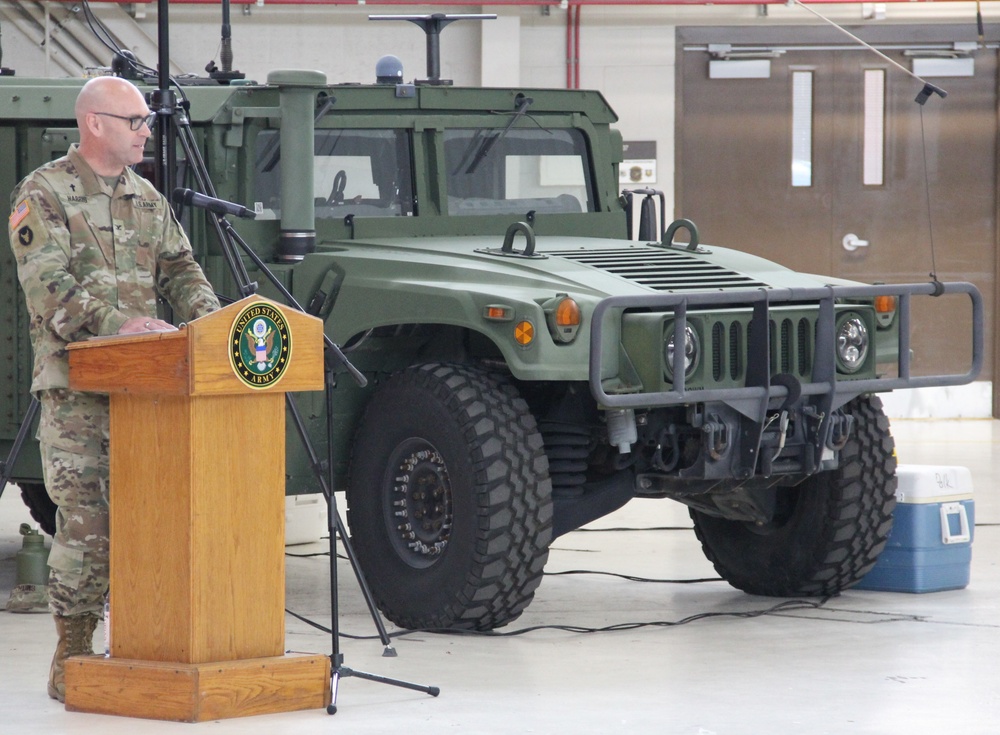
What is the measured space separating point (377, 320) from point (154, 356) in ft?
5.18

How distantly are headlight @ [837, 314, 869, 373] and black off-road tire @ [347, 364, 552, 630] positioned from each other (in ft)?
3.30

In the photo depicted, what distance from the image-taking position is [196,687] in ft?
13.1

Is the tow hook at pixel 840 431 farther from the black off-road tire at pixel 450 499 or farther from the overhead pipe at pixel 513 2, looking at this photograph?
the overhead pipe at pixel 513 2

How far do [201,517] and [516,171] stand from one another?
269cm

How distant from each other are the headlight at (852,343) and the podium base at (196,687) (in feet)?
6.81

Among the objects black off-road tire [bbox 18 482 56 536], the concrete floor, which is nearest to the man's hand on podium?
the concrete floor

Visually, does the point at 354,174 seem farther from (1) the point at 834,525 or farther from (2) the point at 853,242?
(2) the point at 853,242

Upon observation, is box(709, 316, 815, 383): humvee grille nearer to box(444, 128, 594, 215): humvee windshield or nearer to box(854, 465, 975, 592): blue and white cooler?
box(854, 465, 975, 592): blue and white cooler

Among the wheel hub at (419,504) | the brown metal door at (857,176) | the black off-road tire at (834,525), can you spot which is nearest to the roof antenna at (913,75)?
the brown metal door at (857,176)

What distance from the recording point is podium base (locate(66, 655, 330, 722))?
13.2ft

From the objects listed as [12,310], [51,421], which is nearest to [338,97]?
[12,310]

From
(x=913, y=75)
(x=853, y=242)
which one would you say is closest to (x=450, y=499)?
(x=913, y=75)

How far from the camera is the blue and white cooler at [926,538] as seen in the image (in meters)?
6.16

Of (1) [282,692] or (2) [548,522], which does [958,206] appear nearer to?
(2) [548,522]
